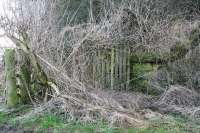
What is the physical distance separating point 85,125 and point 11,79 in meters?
2.84

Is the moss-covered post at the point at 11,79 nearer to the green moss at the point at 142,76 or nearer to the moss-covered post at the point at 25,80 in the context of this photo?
the moss-covered post at the point at 25,80

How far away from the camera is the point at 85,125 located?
712 cm

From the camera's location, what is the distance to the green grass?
671cm

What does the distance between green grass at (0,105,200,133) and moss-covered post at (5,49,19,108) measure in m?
1.00

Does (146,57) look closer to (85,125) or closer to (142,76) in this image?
(142,76)

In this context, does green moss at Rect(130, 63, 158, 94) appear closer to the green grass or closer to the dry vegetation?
the dry vegetation

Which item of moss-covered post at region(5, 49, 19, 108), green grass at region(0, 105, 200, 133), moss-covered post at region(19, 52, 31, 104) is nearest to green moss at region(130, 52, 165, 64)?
green grass at region(0, 105, 200, 133)

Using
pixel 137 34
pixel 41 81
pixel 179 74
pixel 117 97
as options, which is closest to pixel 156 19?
pixel 137 34

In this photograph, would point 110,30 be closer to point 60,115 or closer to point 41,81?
point 41,81

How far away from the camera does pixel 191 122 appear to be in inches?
285

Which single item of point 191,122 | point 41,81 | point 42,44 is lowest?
point 191,122

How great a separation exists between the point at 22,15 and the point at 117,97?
10.2ft

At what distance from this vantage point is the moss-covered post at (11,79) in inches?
351

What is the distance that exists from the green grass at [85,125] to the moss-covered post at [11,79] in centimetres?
100
